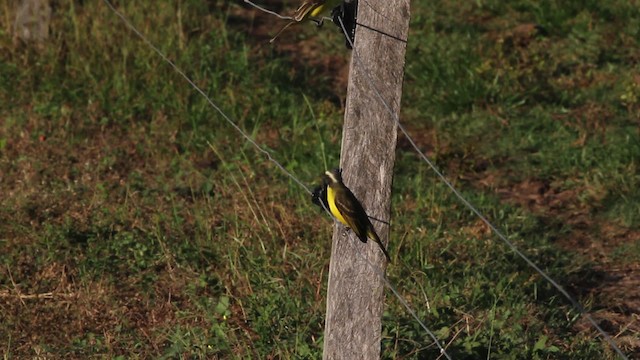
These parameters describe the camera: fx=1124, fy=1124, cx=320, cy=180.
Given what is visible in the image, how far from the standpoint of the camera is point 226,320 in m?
5.66

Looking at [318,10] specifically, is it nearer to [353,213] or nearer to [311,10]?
[311,10]

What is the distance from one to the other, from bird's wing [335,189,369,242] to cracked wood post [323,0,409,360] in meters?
0.11

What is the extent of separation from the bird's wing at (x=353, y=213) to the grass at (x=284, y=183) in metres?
1.20

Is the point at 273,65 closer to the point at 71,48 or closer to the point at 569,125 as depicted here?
the point at 71,48

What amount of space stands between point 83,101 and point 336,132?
1.94 metres

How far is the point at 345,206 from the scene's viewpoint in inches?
154

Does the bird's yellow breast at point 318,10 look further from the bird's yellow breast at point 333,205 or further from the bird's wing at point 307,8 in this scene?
the bird's yellow breast at point 333,205

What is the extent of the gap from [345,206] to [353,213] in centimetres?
4

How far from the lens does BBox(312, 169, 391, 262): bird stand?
12.9 feet

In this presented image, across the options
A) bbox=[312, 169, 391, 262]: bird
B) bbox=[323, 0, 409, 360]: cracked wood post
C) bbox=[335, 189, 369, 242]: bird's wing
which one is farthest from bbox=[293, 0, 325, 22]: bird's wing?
bbox=[335, 189, 369, 242]: bird's wing

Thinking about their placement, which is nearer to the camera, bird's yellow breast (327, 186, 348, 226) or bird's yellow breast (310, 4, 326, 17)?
bird's yellow breast (327, 186, 348, 226)

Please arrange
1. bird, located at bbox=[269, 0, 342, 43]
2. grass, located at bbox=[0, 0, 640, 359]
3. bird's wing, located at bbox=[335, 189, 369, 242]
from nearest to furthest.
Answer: bird's wing, located at bbox=[335, 189, 369, 242]
bird, located at bbox=[269, 0, 342, 43]
grass, located at bbox=[0, 0, 640, 359]

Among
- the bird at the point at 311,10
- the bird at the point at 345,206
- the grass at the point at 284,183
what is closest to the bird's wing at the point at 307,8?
the bird at the point at 311,10

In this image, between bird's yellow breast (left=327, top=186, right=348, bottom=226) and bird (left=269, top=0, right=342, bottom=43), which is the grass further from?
bird (left=269, top=0, right=342, bottom=43)
